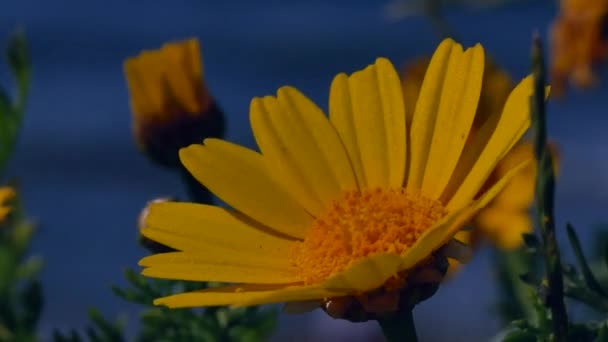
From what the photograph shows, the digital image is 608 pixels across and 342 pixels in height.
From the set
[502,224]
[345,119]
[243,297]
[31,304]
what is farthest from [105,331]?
[502,224]

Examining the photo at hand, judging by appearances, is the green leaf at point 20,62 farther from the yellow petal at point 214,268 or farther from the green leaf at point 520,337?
the green leaf at point 520,337

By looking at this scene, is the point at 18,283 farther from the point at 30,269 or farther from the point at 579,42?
the point at 579,42

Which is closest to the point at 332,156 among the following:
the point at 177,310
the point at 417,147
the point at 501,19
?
the point at 417,147

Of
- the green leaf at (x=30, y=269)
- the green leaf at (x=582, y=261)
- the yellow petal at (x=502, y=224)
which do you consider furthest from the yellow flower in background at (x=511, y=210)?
the green leaf at (x=582, y=261)

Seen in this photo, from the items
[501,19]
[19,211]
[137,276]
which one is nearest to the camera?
[137,276]

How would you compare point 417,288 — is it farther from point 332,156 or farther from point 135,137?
point 135,137

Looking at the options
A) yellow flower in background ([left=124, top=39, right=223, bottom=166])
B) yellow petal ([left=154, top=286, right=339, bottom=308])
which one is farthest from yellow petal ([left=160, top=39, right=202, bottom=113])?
yellow petal ([left=154, top=286, right=339, bottom=308])

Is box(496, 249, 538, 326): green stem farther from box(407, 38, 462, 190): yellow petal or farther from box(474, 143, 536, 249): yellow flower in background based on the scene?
box(407, 38, 462, 190): yellow petal
